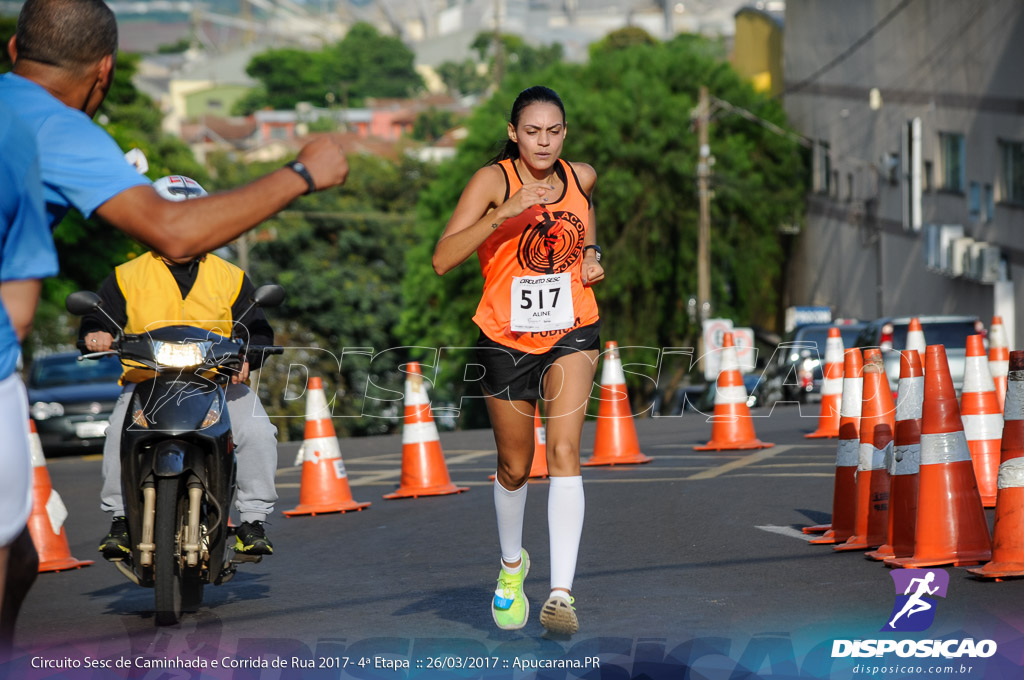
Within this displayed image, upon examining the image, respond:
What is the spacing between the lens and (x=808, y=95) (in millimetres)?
50562

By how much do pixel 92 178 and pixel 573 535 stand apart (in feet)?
9.88

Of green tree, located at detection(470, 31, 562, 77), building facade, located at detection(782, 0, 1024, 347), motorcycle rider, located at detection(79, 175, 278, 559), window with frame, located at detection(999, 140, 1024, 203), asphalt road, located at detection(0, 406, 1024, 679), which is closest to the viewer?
asphalt road, located at detection(0, 406, 1024, 679)

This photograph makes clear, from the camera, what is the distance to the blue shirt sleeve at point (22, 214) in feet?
11.2

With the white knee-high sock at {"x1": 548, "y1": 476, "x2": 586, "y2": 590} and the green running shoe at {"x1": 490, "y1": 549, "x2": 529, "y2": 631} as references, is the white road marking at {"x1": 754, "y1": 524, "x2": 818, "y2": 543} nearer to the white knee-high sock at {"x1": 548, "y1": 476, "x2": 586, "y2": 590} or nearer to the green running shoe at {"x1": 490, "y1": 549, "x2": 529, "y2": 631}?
the white knee-high sock at {"x1": 548, "y1": 476, "x2": 586, "y2": 590}

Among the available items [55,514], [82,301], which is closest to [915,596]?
[82,301]

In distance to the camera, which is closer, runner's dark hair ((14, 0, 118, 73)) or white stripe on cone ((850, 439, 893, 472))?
runner's dark hair ((14, 0, 118, 73))

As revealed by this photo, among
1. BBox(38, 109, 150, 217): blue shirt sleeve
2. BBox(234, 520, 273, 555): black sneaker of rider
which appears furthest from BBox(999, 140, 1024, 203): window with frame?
BBox(38, 109, 150, 217): blue shirt sleeve

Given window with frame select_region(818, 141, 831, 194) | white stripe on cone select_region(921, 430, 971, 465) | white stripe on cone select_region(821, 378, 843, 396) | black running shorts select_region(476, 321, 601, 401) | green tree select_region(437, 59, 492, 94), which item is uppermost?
green tree select_region(437, 59, 492, 94)

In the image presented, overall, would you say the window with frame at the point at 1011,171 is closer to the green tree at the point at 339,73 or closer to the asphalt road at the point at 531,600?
the asphalt road at the point at 531,600

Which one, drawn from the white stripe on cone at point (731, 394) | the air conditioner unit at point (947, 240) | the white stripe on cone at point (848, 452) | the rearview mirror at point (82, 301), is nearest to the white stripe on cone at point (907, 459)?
the white stripe on cone at point (848, 452)

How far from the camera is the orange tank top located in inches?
242

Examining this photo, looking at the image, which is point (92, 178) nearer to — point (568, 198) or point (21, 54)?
point (21, 54)

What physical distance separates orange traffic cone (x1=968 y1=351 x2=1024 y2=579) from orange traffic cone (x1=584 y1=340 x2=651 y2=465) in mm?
6575

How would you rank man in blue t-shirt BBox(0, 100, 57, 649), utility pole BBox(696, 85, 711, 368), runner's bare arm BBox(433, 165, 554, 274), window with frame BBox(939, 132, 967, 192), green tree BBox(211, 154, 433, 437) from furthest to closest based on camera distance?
green tree BBox(211, 154, 433, 437), utility pole BBox(696, 85, 711, 368), window with frame BBox(939, 132, 967, 192), runner's bare arm BBox(433, 165, 554, 274), man in blue t-shirt BBox(0, 100, 57, 649)
